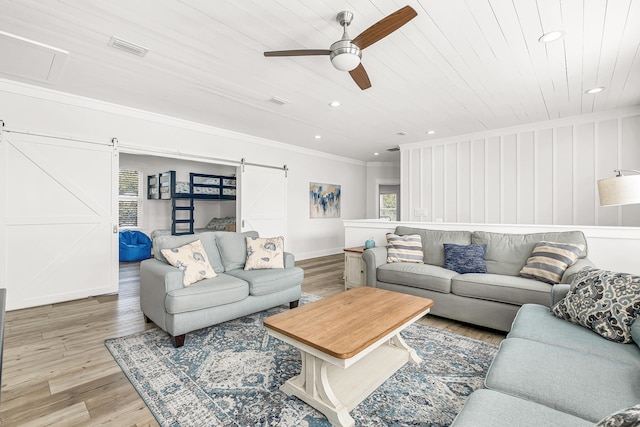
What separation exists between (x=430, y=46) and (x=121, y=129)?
395 cm

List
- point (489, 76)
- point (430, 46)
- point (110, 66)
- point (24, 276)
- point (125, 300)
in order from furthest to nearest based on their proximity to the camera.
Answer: point (125, 300), point (24, 276), point (489, 76), point (110, 66), point (430, 46)

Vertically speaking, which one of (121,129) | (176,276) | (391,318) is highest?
(121,129)

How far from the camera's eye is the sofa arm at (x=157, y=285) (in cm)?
265

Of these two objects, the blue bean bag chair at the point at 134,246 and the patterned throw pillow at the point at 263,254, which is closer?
the patterned throw pillow at the point at 263,254

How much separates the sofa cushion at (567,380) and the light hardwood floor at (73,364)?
54.4 inches

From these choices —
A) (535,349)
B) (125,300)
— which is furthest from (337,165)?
(535,349)

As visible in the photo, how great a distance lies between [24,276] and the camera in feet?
11.6

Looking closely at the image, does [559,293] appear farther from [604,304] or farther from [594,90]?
[594,90]

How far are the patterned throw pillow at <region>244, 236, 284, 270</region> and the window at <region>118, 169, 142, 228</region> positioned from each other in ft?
17.7

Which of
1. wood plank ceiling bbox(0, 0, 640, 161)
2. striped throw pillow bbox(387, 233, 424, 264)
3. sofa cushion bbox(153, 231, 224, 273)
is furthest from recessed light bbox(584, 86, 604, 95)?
sofa cushion bbox(153, 231, 224, 273)

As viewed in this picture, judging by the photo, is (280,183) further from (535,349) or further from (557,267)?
(535,349)

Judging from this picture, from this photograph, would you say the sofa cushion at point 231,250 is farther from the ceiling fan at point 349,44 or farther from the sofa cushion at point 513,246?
the sofa cushion at point 513,246

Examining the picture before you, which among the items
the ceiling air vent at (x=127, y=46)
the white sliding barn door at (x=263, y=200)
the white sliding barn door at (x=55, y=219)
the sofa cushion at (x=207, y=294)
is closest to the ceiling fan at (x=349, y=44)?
the ceiling air vent at (x=127, y=46)

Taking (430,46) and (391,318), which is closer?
(391,318)
